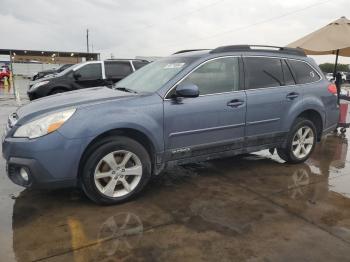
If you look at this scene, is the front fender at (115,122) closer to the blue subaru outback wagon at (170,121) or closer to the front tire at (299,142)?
the blue subaru outback wagon at (170,121)

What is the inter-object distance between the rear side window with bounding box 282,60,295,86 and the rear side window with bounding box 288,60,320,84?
99mm

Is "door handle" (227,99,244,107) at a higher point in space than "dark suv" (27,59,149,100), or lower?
lower

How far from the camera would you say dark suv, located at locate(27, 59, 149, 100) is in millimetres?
10836

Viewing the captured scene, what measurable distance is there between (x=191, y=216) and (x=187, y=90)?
1398 mm

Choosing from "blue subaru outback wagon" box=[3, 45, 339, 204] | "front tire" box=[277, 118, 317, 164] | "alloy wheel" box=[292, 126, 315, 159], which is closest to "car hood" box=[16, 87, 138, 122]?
"blue subaru outback wagon" box=[3, 45, 339, 204]

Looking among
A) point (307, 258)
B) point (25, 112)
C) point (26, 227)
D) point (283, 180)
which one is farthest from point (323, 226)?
point (25, 112)

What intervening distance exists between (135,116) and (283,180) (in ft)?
7.42

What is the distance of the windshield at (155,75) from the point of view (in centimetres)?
439

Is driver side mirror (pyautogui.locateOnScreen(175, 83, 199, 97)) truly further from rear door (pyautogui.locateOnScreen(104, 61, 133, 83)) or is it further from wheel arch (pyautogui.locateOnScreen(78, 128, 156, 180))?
rear door (pyautogui.locateOnScreen(104, 61, 133, 83))

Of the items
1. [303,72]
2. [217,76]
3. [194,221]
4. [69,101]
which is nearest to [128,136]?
[69,101]

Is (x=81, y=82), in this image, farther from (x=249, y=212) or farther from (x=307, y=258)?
(x=307, y=258)

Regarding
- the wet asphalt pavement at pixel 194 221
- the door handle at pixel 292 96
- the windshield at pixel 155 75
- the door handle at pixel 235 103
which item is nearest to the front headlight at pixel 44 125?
the wet asphalt pavement at pixel 194 221

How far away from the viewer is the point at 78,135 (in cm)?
360

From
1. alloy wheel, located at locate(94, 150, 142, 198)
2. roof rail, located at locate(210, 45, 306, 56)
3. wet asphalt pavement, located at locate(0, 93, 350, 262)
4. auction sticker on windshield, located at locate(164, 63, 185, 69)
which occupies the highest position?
roof rail, located at locate(210, 45, 306, 56)
